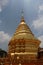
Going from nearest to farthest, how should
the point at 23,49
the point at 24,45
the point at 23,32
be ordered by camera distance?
the point at 23,49
the point at 24,45
the point at 23,32

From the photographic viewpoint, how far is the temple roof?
46.8 meters

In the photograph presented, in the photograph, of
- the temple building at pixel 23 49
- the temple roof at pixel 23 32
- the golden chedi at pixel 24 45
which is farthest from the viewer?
the temple roof at pixel 23 32

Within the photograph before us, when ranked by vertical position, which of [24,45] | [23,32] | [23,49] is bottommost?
[23,49]

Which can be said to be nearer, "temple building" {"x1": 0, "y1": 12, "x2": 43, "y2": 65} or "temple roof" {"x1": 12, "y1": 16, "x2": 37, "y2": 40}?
"temple building" {"x1": 0, "y1": 12, "x2": 43, "y2": 65}

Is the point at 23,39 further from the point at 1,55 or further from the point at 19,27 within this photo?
the point at 1,55

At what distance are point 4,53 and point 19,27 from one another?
7.96 metres

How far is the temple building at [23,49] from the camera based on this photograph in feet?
142

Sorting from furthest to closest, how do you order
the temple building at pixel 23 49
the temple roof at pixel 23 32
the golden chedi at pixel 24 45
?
the temple roof at pixel 23 32 < the golden chedi at pixel 24 45 < the temple building at pixel 23 49

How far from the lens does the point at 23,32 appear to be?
47750 millimetres

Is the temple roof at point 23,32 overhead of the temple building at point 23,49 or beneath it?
overhead

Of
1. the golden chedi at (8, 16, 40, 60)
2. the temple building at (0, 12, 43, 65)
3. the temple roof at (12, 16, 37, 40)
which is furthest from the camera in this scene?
the temple roof at (12, 16, 37, 40)

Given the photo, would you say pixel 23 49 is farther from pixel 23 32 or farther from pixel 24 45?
pixel 23 32

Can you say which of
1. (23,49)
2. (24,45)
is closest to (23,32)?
(24,45)

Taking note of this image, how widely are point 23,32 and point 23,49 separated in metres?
3.48
